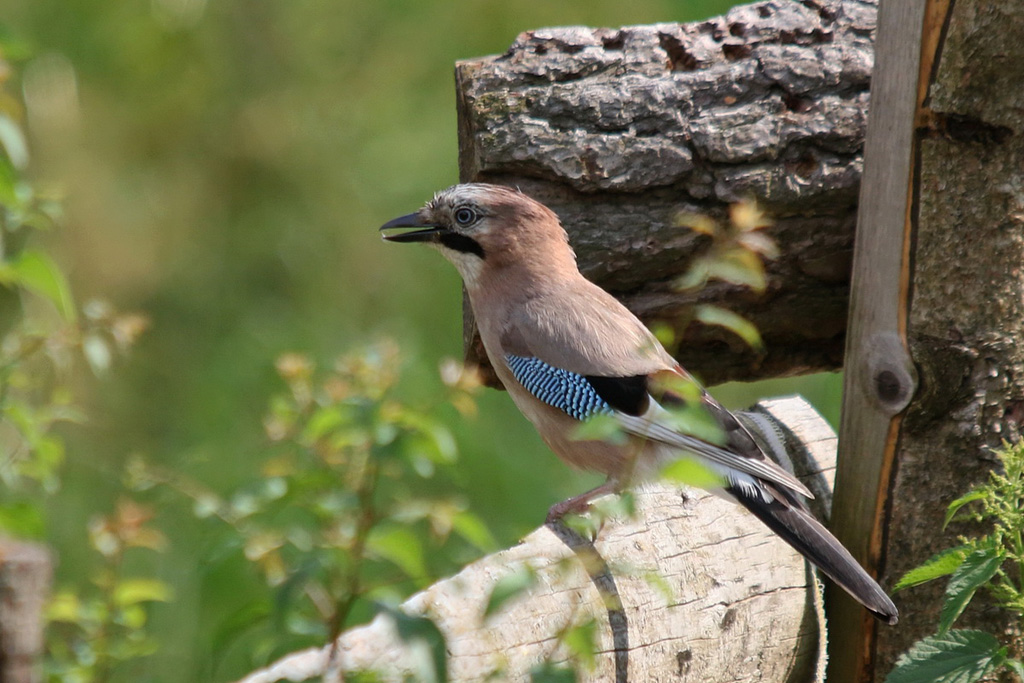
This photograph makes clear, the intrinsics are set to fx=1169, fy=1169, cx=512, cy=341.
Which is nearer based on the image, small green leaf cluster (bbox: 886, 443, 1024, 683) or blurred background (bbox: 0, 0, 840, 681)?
small green leaf cluster (bbox: 886, 443, 1024, 683)

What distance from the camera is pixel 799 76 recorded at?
2969 millimetres

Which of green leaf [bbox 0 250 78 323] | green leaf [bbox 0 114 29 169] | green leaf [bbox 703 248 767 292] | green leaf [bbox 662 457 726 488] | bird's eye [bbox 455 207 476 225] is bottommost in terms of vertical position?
bird's eye [bbox 455 207 476 225]

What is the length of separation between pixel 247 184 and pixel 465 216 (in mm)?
3768

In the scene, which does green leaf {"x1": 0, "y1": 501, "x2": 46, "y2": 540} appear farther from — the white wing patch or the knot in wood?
the knot in wood

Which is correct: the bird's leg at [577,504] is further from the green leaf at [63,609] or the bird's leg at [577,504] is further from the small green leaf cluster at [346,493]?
the green leaf at [63,609]

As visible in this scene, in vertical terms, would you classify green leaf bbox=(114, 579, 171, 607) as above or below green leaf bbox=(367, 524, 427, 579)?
below

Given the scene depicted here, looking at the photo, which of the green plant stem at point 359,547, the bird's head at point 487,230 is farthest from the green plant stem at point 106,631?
the bird's head at point 487,230

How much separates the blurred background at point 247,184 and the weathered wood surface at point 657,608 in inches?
117

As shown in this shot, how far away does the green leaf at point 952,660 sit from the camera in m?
2.19

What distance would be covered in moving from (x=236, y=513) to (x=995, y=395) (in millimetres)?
1696

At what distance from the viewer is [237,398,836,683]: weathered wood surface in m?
2.20

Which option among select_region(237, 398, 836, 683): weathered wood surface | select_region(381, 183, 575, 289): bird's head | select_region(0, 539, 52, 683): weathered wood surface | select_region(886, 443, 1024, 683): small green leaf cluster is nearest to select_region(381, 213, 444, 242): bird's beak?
select_region(381, 183, 575, 289): bird's head

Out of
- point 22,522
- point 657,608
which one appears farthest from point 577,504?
point 22,522

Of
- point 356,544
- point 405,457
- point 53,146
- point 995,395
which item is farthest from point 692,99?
point 53,146
